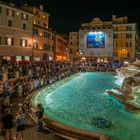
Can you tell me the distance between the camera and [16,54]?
5169cm

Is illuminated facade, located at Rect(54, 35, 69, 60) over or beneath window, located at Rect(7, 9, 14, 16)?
beneath

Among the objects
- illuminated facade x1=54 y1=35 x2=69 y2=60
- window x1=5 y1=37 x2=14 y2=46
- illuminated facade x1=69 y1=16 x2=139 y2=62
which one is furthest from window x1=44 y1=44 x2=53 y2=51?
window x1=5 y1=37 x2=14 y2=46

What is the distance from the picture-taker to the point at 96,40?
3337 inches

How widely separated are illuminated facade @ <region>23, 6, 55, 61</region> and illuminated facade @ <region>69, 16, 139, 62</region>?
14.9 metres

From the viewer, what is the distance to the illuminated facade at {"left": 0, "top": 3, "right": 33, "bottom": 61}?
4781cm

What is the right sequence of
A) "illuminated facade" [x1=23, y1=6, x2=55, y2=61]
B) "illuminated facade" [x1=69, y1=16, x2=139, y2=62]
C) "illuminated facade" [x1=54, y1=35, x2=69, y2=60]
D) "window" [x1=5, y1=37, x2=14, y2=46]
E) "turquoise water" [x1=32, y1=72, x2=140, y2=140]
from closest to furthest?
"turquoise water" [x1=32, y1=72, x2=140, y2=140] < "window" [x1=5, y1=37, x2=14, y2=46] < "illuminated facade" [x1=23, y1=6, x2=55, y2=61] < "illuminated facade" [x1=54, y1=35, x2=69, y2=60] < "illuminated facade" [x1=69, y1=16, x2=139, y2=62]

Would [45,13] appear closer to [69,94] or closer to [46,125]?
[69,94]

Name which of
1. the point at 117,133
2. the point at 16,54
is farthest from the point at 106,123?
the point at 16,54

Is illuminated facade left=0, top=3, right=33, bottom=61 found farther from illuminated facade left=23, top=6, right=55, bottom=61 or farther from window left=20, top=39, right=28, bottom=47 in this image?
illuminated facade left=23, top=6, right=55, bottom=61

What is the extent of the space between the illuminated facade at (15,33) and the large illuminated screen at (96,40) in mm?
30987

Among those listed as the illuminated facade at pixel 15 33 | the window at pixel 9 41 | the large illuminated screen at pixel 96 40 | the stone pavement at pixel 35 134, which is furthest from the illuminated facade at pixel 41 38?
the stone pavement at pixel 35 134

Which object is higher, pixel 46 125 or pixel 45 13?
pixel 45 13

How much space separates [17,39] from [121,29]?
41.6m

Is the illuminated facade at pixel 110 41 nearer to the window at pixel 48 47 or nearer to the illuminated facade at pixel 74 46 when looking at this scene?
the illuminated facade at pixel 74 46
